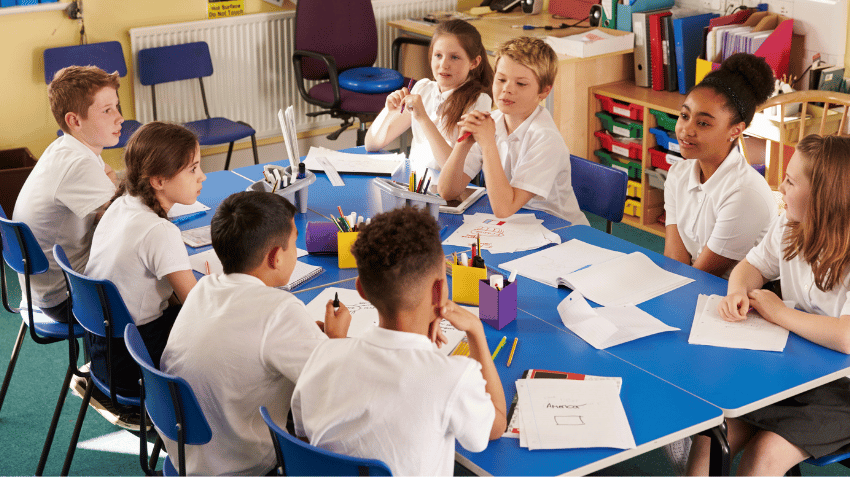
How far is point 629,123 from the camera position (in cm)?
429

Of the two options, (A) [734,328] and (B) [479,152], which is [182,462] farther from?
(B) [479,152]

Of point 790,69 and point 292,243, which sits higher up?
point 790,69

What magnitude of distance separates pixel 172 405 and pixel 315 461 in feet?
1.31

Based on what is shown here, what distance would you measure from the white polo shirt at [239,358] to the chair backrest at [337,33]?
133 inches

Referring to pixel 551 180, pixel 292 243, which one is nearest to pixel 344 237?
pixel 292 243

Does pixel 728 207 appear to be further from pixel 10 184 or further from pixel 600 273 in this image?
pixel 10 184

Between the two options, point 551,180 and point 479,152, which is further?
point 479,152

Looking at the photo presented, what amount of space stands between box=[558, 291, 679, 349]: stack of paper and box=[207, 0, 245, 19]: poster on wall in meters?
3.48

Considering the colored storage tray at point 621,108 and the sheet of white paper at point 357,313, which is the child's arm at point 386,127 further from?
the colored storage tray at point 621,108

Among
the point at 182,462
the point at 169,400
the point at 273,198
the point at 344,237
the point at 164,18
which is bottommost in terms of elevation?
the point at 182,462

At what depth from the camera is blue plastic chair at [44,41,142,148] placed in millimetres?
4230

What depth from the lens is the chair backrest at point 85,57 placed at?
4242mm

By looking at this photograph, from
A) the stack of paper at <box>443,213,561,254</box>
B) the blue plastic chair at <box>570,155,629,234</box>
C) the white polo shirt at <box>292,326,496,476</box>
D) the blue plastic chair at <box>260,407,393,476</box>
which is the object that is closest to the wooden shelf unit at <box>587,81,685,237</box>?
the blue plastic chair at <box>570,155,629,234</box>
